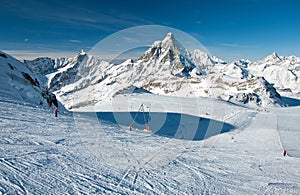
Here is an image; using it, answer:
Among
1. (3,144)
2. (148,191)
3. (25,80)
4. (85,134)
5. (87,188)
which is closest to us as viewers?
(87,188)

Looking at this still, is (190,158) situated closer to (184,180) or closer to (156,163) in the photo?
(156,163)

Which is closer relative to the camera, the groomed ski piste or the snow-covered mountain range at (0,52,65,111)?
the groomed ski piste

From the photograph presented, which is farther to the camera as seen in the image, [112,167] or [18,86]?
[18,86]

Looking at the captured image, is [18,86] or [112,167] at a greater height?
[18,86]

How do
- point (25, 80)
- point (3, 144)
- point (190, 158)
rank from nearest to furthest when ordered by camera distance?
1. point (3, 144)
2. point (190, 158)
3. point (25, 80)

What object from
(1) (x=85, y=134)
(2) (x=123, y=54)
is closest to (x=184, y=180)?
(2) (x=123, y=54)

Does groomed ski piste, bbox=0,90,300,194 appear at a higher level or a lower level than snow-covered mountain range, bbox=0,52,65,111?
lower

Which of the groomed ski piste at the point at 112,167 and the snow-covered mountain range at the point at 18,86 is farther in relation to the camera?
the snow-covered mountain range at the point at 18,86

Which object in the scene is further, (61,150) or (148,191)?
(61,150)

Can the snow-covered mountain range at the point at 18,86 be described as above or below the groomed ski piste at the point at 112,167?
above

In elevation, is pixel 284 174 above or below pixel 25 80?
below
